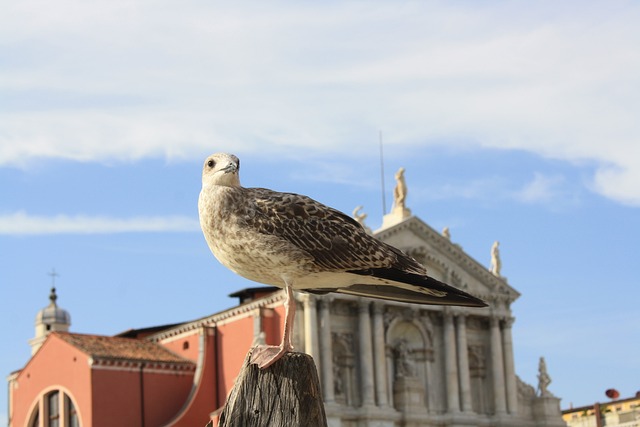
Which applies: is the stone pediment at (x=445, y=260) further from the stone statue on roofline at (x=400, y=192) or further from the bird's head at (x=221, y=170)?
the bird's head at (x=221, y=170)

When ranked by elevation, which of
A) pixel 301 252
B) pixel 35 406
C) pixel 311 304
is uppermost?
pixel 311 304

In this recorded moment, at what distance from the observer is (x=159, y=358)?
4550cm

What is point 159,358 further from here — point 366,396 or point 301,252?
point 301,252

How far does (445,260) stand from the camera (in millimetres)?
48656

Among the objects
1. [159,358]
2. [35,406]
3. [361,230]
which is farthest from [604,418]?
[361,230]

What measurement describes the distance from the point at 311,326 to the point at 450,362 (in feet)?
23.1

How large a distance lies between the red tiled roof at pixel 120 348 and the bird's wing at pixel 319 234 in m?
37.0

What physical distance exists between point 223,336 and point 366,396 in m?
5.59

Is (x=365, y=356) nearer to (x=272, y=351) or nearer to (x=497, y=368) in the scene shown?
(x=497, y=368)

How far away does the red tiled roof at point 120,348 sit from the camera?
1709 inches

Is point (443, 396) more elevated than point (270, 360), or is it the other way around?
point (443, 396)

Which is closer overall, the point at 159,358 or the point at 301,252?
the point at 301,252

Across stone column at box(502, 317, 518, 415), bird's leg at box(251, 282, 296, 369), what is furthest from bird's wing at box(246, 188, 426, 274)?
stone column at box(502, 317, 518, 415)

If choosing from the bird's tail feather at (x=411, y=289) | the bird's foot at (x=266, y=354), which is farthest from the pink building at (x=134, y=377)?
the bird's foot at (x=266, y=354)
